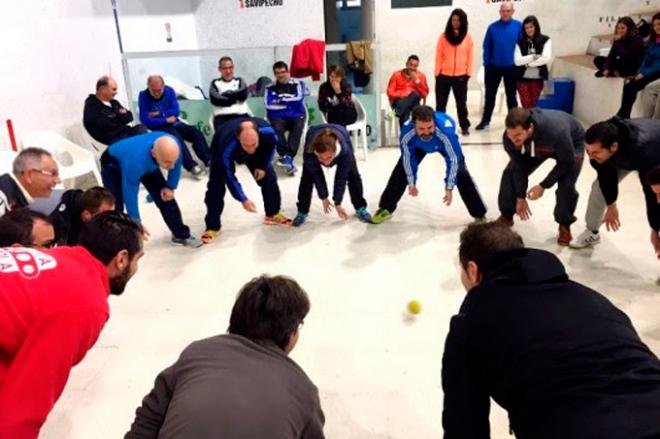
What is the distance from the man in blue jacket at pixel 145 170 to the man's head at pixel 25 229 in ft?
4.40

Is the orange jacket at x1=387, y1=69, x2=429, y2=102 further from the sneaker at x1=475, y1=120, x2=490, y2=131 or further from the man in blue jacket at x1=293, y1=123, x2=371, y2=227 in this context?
the man in blue jacket at x1=293, y1=123, x2=371, y2=227

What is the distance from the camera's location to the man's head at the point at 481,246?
1653mm

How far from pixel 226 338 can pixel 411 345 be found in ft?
4.93

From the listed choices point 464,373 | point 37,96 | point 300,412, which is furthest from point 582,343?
point 37,96

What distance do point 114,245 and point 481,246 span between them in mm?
1061

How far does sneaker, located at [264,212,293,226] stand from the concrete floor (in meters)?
0.07

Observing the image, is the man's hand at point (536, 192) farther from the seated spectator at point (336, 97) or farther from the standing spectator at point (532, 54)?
the standing spectator at point (532, 54)

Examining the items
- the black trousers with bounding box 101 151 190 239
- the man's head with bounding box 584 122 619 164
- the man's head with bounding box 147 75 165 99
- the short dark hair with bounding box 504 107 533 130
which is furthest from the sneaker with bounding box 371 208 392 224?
the man's head with bounding box 147 75 165 99

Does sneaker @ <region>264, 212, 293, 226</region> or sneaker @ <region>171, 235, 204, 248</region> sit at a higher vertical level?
sneaker @ <region>264, 212, 293, 226</region>

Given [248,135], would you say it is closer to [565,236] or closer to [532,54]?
[565,236]

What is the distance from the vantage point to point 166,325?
302 cm

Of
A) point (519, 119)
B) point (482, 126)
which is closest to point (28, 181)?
point (519, 119)

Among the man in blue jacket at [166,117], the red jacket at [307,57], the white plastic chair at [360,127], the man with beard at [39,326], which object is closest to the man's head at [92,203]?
→ the man with beard at [39,326]

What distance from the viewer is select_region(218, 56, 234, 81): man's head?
5.61 metres
